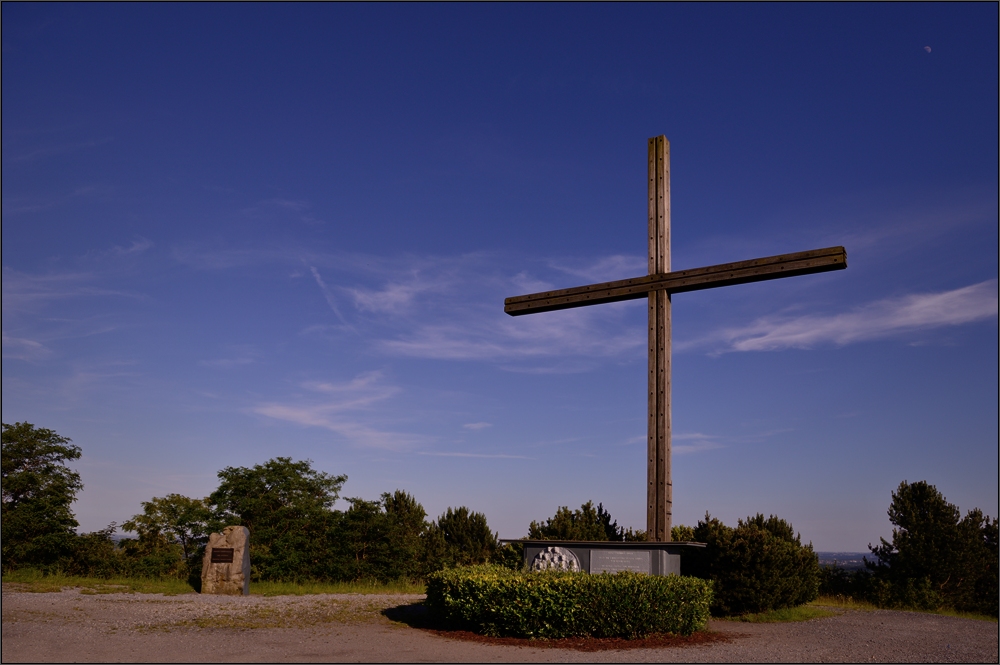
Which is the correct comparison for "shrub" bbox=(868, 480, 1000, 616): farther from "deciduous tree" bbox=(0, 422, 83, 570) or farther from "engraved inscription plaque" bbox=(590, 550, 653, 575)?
"deciduous tree" bbox=(0, 422, 83, 570)

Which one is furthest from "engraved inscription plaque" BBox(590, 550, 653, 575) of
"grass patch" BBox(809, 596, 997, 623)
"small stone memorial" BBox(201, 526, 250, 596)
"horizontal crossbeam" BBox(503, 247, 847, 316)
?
"small stone memorial" BBox(201, 526, 250, 596)

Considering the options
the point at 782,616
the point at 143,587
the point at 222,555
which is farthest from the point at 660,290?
the point at 143,587

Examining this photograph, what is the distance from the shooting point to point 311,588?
20.1 m

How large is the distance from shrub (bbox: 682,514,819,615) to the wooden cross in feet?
7.59

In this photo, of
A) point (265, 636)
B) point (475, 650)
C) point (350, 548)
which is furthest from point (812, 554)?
point (350, 548)

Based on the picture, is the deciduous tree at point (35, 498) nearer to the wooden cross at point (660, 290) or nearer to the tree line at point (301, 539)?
the tree line at point (301, 539)

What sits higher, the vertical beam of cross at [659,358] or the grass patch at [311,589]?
the vertical beam of cross at [659,358]

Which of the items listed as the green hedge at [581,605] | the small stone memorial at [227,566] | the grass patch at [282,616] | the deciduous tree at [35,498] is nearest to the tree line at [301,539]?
the deciduous tree at [35,498]

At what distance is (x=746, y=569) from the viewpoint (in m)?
14.5

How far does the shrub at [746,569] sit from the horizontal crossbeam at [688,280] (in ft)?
16.8

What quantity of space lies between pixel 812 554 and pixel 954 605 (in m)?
9.78

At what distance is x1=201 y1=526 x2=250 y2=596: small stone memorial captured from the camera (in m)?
18.4

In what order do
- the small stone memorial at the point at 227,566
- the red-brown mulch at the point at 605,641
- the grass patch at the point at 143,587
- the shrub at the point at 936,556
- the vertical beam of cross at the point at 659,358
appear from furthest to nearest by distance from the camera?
1. the shrub at the point at 936,556
2. the small stone memorial at the point at 227,566
3. the grass patch at the point at 143,587
4. the vertical beam of cross at the point at 659,358
5. the red-brown mulch at the point at 605,641

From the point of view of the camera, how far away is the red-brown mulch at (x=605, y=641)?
35.1ft
